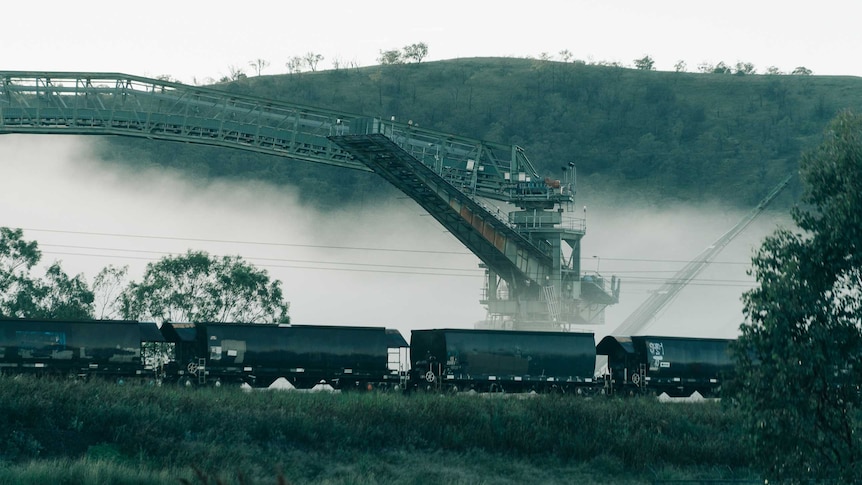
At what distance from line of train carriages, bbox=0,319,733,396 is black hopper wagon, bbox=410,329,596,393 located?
0.06 m

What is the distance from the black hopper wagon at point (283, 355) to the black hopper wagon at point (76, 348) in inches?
86.6

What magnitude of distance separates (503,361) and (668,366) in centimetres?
1014

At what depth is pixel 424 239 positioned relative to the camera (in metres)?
185

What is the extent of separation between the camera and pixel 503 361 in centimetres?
6053

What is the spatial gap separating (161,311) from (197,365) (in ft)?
98.6

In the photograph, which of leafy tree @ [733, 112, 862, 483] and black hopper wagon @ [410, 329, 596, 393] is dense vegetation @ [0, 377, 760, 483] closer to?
black hopper wagon @ [410, 329, 596, 393]

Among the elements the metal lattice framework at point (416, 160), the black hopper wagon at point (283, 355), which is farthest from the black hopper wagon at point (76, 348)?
the metal lattice framework at point (416, 160)

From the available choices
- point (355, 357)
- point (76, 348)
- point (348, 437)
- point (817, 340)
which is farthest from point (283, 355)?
point (817, 340)

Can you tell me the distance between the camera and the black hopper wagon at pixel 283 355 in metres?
58.3

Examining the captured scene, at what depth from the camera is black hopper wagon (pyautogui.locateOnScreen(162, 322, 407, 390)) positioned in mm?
58281

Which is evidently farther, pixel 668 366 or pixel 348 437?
pixel 668 366

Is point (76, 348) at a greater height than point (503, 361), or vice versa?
point (503, 361)

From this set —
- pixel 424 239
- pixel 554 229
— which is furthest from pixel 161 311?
pixel 424 239

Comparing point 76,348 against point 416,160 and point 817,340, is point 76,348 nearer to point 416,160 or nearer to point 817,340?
point 416,160
